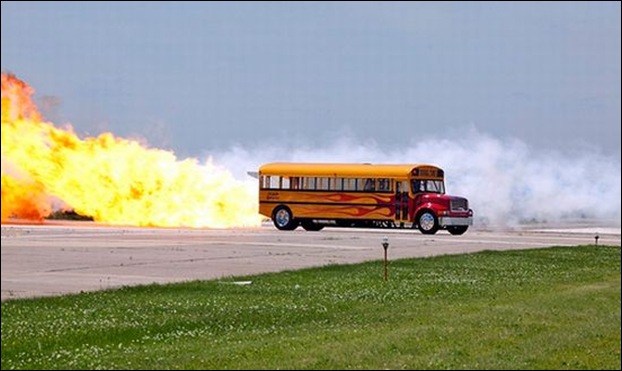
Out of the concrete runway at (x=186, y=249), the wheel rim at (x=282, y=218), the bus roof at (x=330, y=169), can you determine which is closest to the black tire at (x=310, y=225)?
the concrete runway at (x=186, y=249)

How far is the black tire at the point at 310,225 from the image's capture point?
133ft

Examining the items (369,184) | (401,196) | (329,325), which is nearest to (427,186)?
(401,196)

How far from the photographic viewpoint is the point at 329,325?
17156 millimetres

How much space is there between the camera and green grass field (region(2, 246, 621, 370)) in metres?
13.7

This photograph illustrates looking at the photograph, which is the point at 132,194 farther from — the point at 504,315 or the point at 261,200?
the point at 504,315

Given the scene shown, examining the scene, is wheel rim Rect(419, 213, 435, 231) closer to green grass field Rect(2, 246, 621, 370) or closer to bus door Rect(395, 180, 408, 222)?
bus door Rect(395, 180, 408, 222)

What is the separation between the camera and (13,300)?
20219 millimetres

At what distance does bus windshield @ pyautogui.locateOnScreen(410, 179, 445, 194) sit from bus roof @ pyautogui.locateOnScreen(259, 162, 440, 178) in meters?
0.77

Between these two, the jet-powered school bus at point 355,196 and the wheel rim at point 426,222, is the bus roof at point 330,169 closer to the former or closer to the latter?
the jet-powered school bus at point 355,196

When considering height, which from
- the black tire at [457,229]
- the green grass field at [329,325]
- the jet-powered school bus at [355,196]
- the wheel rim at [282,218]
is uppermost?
the jet-powered school bus at [355,196]

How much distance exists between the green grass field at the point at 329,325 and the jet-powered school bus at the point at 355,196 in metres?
13.1

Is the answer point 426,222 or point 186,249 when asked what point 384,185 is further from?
point 186,249

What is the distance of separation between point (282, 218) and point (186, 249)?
535 centimetres

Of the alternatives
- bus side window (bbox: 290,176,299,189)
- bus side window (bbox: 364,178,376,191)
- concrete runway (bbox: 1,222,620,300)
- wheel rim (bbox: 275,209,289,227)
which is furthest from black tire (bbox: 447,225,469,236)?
bus side window (bbox: 290,176,299,189)
